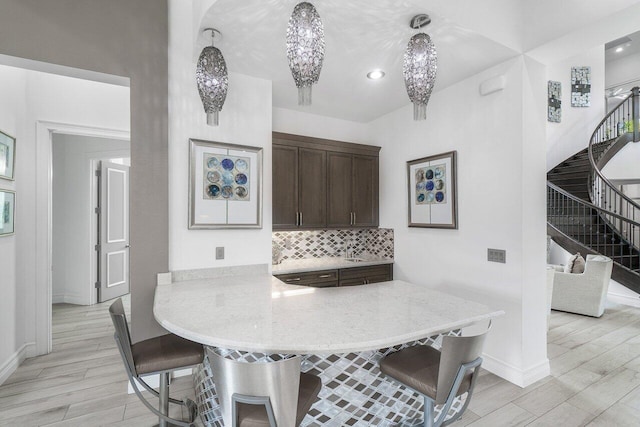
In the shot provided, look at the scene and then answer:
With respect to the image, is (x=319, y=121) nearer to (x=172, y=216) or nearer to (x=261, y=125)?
(x=261, y=125)

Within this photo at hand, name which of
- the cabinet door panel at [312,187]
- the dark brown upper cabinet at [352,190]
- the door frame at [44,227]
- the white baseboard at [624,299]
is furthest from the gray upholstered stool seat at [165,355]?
the white baseboard at [624,299]

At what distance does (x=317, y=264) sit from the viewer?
12.0 ft

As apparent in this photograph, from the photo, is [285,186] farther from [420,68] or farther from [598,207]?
[598,207]

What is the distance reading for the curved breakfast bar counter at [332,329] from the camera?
1296 mm

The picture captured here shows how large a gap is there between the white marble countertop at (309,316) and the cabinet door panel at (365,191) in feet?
6.19

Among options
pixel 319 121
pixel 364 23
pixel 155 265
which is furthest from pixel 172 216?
pixel 319 121

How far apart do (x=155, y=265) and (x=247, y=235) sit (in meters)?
0.78

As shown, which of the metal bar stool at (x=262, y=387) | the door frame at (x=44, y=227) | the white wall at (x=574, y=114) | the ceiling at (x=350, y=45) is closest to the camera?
the metal bar stool at (x=262, y=387)

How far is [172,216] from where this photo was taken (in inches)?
102

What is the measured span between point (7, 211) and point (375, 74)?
354cm

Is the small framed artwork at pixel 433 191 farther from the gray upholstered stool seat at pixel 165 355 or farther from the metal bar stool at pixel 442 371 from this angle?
the gray upholstered stool seat at pixel 165 355

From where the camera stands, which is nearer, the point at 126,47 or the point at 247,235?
the point at 126,47

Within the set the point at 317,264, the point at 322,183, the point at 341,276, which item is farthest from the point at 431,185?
the point at 317,264

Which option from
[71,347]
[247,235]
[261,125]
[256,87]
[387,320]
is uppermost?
[256,87]
